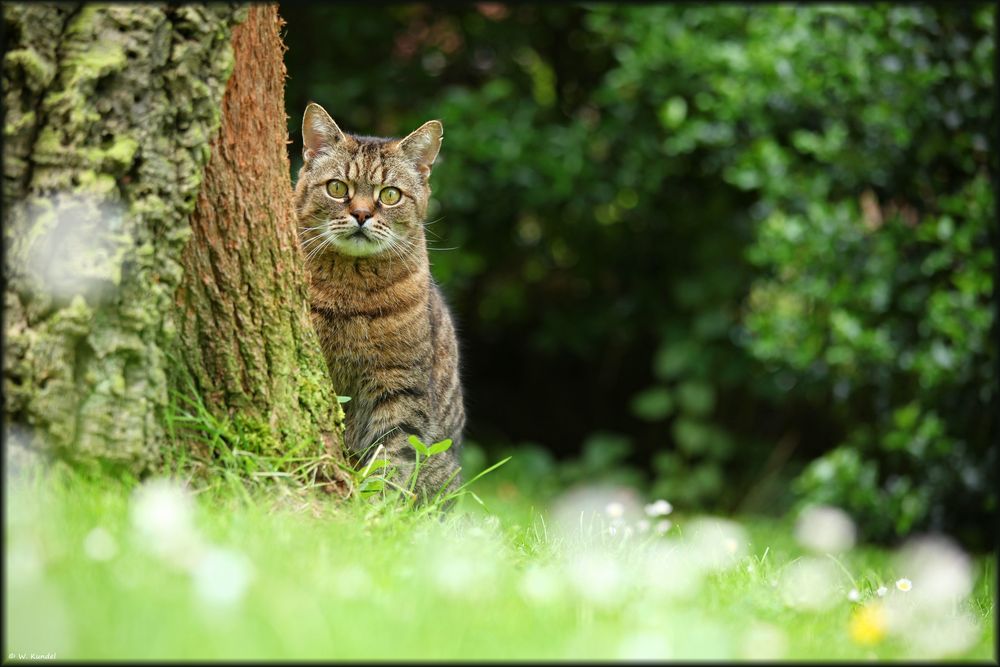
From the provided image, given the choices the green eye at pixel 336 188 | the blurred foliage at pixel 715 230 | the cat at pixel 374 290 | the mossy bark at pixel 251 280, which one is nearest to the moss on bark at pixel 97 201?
the mossy bark at pixel 251 280

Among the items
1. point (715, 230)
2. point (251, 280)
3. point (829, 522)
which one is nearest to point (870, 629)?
point (251, 280)

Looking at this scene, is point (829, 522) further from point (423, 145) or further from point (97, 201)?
point (97, 201)

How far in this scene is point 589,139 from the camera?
6.44 metres

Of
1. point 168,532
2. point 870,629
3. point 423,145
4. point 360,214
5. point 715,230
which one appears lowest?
point 715,230

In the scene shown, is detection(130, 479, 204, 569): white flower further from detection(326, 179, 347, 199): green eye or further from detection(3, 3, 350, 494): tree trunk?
detection(326, 179, 347, 199): green eye

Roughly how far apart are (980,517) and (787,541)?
0.87 metres

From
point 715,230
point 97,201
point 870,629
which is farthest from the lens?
point 715,230

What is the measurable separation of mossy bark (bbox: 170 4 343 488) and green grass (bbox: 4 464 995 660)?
301 mm

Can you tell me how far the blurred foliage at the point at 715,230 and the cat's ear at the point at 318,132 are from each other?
83cm

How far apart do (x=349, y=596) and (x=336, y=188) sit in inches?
86.1

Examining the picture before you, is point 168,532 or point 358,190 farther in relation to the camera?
point 358,190

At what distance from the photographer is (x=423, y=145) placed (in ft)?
12.9

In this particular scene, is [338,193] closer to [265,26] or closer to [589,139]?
[265,26]

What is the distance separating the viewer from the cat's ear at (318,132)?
3.76m
